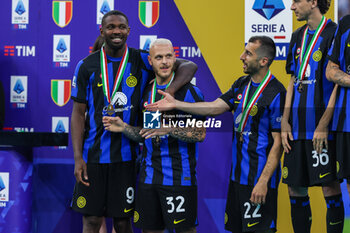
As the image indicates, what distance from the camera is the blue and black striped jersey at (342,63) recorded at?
291cm

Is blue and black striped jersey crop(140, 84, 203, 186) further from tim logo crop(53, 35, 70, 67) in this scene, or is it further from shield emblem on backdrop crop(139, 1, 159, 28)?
tim logo crop(53, 35, 70, 67)

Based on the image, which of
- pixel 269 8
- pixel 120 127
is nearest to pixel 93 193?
pixel 120 127

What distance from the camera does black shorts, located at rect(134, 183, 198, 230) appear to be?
9.84 ft

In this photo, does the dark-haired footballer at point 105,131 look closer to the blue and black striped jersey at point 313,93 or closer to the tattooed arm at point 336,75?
the blue and black striped jersey at point 313,93

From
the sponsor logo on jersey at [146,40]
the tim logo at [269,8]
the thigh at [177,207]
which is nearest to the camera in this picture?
the thigh at [177,207]

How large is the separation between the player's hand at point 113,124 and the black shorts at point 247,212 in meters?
Result: 0.91

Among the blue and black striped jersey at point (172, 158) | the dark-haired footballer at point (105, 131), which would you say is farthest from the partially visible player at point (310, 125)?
the dark-haired footballer at point (105, 131)

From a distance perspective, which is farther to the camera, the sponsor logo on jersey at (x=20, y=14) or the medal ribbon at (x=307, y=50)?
the sponsor logo on jersey at (x=20, y=14)

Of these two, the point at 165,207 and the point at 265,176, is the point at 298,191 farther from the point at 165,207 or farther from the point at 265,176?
the point at 165,207

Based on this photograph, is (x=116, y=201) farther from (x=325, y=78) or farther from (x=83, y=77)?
(x=325, y=78)

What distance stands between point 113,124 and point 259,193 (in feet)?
3.67

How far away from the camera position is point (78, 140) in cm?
325

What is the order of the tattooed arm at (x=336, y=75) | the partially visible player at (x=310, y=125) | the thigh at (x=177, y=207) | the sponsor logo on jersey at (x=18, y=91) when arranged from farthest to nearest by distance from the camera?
the sponsor logo on jersey at (x=18, y=91)
the partially visible player at (x=310, y=125)
the thigh at (x=177, y=207)
the tattooed arm at (x=336, y=75)

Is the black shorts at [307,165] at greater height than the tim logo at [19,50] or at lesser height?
lesser
